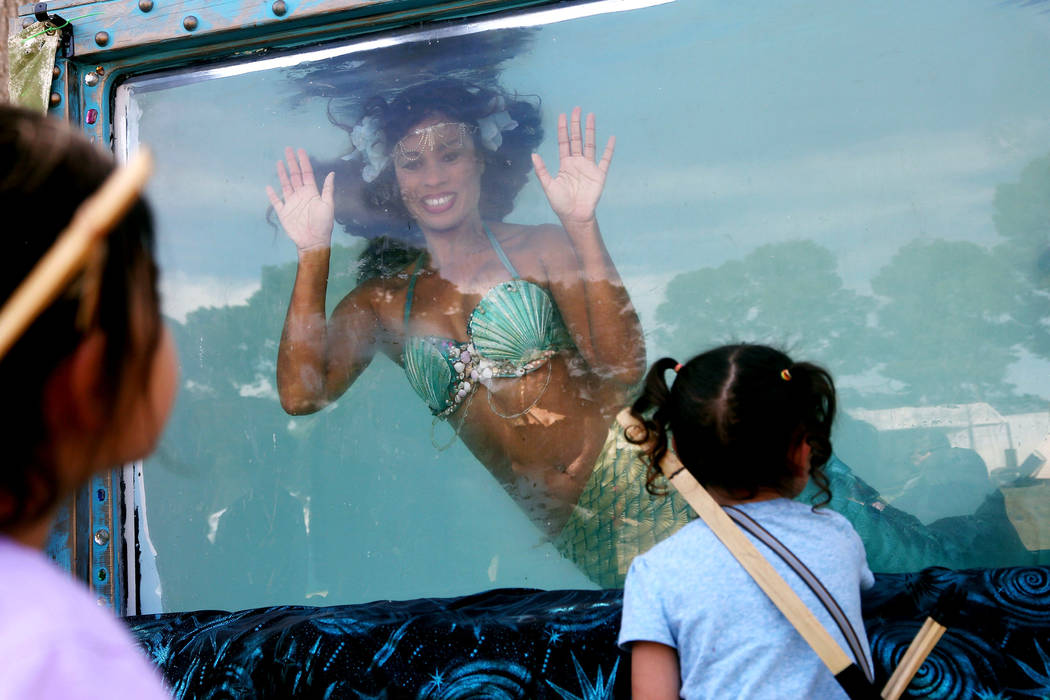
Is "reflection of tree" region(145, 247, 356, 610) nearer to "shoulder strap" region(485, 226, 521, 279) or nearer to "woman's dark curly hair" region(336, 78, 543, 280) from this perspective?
"woman's dark curly hair" region(336, 78, 543, 280)

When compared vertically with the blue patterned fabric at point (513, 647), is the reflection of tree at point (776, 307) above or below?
above

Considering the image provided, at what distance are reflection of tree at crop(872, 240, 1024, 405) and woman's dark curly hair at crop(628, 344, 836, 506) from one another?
0.64 metres

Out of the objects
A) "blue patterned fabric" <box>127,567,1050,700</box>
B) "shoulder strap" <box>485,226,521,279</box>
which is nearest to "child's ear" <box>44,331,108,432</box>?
"blue patterned fabric" <box>127,567,1050,700</box>

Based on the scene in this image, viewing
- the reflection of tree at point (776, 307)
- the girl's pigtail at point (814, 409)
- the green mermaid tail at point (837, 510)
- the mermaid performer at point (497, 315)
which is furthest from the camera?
the mermaid performer at point (497, 315)

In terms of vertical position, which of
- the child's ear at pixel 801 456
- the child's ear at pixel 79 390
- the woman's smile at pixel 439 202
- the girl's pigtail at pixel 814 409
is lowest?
the child's ear at pixel 801 456

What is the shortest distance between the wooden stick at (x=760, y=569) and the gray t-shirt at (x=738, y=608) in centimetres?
3

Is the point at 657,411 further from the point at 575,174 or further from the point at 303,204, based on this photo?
the point at 303,204

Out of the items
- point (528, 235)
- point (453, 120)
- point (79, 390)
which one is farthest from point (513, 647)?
point (453, 120)

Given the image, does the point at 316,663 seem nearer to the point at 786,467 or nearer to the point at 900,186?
the point at 786,467

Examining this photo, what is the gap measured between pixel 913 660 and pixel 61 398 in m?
1.15

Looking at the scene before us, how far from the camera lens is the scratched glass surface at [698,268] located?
6.42 feet

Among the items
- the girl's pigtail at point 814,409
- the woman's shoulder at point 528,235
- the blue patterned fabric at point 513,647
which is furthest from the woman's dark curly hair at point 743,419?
the woman's shoulder at point 528,235

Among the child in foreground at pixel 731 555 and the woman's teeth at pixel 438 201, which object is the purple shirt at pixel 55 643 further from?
the woman's teeth at pixel 438 201

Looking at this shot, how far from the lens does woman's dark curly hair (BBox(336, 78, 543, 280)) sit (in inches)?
93.0
